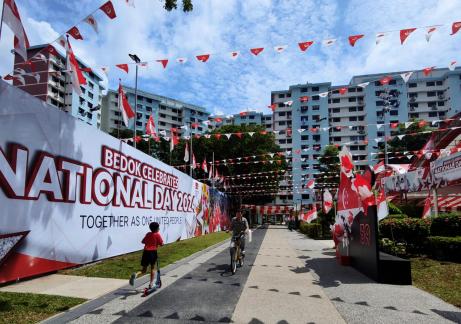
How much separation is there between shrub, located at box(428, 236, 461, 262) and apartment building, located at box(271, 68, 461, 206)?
69937mm

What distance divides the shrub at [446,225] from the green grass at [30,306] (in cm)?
1211

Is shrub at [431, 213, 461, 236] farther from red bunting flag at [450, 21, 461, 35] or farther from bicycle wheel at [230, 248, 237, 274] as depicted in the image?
bicycle wheel at [230, 248, 237, 274]

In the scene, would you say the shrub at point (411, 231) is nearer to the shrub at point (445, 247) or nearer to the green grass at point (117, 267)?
the shrub at point (445, 247)

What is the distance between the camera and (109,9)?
9.93 meters

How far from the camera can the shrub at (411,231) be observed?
13461 mm

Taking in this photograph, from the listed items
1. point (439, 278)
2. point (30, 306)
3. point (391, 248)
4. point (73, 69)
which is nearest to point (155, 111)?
point (73, 69)

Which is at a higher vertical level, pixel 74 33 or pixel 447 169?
pixel 74 33

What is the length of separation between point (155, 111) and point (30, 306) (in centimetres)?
9612

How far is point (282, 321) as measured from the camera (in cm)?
594

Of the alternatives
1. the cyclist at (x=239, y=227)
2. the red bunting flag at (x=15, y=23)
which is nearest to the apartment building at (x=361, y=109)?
the cyclist at (x=239, y=227)

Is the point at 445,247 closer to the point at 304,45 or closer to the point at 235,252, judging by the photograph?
the point at 235,252

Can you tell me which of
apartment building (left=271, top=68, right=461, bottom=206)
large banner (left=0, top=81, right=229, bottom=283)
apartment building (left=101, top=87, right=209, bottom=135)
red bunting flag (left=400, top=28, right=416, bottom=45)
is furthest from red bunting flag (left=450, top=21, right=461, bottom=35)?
apartment building (left=101, top=87, right=209, bottom=135)

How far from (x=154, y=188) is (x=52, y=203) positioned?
8.02m

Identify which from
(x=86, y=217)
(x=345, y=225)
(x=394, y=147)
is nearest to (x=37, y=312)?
(x=86, y=217)
